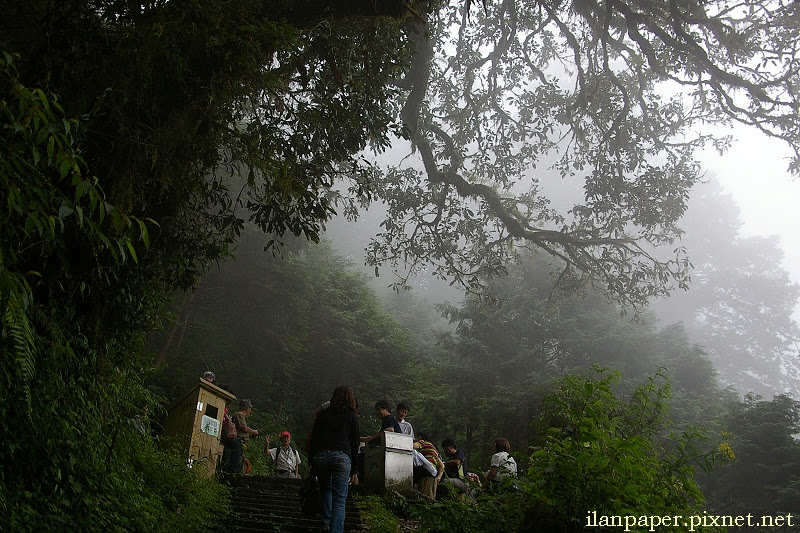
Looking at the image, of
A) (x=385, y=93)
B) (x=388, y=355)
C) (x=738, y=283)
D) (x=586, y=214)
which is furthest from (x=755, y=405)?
(x=738, y=283)

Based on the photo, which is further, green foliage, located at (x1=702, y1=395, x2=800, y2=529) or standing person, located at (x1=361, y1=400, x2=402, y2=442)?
green foliage, located at (x1=702, y1=395, x2=800, y2=529)

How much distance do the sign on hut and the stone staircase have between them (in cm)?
48

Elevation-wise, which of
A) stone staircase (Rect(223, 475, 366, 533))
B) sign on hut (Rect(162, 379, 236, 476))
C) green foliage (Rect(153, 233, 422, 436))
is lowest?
stone staircase (Rect(223, 475, 366, 533))

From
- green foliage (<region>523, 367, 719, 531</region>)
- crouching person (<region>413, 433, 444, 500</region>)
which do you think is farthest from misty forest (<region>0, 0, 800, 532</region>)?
crouching person (<region>413, 433, 444, 500</region>)

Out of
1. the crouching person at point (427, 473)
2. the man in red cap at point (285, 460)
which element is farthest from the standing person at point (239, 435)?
the crouching person at point (427, 473)

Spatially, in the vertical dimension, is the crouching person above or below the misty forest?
below

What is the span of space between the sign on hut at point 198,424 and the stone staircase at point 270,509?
480 millimetres

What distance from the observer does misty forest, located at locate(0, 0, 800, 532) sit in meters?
3.36

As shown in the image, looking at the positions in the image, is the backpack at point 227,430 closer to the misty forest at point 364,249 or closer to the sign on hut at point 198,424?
the sign on hut at point 198,424

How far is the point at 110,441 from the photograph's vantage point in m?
4.40

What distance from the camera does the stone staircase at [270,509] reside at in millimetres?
5578

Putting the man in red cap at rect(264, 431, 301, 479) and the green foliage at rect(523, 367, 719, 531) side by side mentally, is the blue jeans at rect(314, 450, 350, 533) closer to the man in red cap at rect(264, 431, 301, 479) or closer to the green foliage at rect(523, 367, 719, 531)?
the green foliage at rect(523, 367, 719, 531)

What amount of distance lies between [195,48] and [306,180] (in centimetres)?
161

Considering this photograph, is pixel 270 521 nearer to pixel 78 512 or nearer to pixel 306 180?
pixel 78 512
